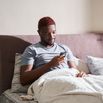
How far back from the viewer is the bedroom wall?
2.35 m

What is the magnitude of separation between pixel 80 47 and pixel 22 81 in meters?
0.80

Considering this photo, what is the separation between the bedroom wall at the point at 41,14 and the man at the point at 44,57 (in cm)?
34

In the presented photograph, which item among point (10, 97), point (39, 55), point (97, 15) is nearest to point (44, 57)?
point (39, 55)

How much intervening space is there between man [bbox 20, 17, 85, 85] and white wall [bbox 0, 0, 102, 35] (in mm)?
343

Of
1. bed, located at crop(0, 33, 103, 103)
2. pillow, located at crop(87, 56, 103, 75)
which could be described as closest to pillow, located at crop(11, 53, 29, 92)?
bed, located at crop(0, 33, 103, 103)

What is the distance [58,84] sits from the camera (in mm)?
1669

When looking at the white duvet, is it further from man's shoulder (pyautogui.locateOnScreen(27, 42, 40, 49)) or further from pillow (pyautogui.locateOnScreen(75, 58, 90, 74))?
pillow (pyautogui.locateOnScreen(75, 58, 90, 74))

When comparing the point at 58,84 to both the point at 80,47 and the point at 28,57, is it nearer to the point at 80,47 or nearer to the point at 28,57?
the point at 28,57

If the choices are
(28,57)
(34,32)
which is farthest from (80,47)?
(28,57)

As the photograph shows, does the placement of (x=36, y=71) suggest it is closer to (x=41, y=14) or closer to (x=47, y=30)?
(x=47, y=30)

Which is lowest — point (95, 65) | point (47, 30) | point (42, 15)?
point (95, 65)

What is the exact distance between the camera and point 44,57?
83.0 inches

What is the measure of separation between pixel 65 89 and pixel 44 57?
55 cm

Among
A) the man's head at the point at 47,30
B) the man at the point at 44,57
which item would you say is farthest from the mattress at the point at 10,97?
the man's head at the point at 47,30
